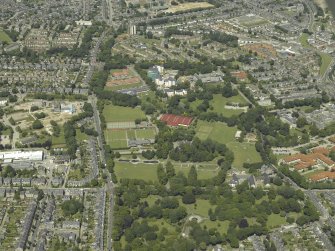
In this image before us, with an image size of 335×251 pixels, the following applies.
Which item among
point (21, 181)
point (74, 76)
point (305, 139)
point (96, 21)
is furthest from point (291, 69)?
point (21, 181)

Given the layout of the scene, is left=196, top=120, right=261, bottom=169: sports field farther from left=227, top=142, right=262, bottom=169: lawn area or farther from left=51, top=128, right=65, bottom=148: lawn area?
left=51, top=128, right=65, bottom=148: lawn area

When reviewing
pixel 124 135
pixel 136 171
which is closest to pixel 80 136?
pixel 124 135

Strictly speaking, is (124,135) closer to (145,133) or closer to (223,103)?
(145,133)

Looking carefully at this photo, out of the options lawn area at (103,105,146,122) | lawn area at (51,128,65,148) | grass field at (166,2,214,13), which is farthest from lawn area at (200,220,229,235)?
grass field at (166,2,214,13)

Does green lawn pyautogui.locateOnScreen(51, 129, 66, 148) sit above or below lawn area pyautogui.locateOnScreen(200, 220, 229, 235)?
below

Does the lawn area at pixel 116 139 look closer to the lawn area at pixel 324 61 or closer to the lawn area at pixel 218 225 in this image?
the lawn area at pixel 218 225

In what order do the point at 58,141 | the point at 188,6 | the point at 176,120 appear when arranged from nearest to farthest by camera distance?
the point at 58,141 → the point at 176,120 → the point at 188,6
